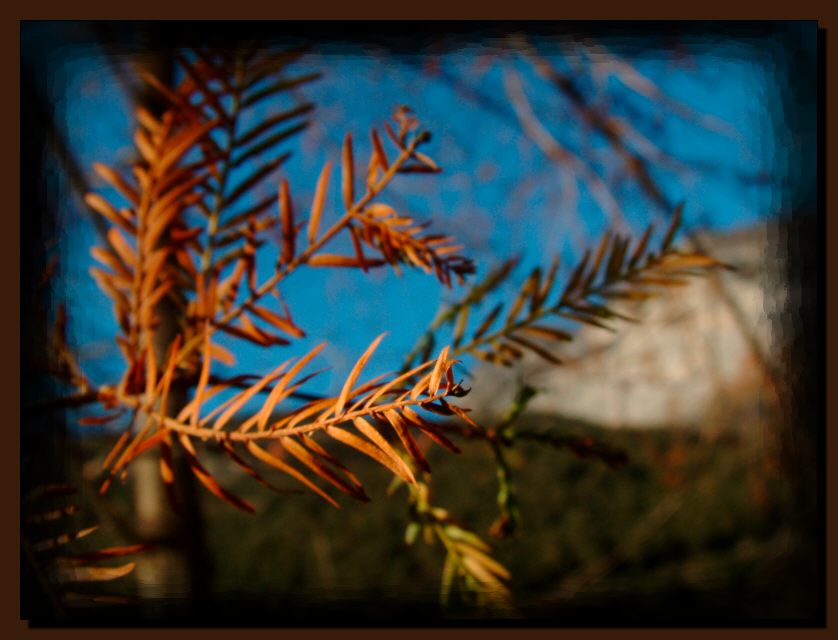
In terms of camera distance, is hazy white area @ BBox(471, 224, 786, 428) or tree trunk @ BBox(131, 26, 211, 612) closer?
tree trunk @ BBox(131, 26, 211, 612)

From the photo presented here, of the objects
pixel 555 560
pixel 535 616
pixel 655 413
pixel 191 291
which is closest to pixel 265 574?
pixel 555 560

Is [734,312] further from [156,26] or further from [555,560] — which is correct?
[555,560]

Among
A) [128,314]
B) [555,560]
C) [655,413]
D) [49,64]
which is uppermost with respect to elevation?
[49,64]

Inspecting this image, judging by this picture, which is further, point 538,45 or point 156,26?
point 538,45

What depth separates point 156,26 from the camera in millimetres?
380

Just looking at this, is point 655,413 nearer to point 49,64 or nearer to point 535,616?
point 535,616

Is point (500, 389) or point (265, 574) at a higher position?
point (500, 389)

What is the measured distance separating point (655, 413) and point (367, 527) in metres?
0.84

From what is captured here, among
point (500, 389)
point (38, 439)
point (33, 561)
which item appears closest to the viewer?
point (33, 561)

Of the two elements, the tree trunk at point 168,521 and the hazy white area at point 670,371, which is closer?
the tree trunk at point 168,521

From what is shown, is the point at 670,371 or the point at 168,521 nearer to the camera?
the point at 168,521

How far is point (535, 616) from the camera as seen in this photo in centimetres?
33

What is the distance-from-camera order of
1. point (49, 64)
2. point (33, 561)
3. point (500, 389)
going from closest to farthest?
point (33, 561), point (49, 64), point (500, 389)

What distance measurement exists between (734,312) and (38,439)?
80 cm
